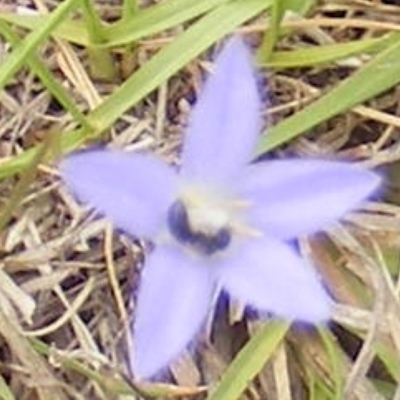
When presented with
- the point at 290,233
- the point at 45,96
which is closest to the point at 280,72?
the point at 45,96

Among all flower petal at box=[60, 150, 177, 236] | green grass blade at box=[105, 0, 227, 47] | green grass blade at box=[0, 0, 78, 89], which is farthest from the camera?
green grass blade at box=[105, 0, 227, 47]

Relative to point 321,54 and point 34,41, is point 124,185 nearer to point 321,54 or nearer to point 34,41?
point 34,41

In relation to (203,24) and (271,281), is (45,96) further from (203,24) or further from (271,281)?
(271,281)

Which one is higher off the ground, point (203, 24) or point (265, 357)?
point (203, 24)

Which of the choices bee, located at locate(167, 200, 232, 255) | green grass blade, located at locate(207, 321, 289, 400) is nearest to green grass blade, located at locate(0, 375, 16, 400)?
green grass blade, located at locate(207, 321, 289, 400)

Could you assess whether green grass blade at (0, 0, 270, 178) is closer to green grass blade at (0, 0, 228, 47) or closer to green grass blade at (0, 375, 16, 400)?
green grass blade at (0, 0, 228, 47)
